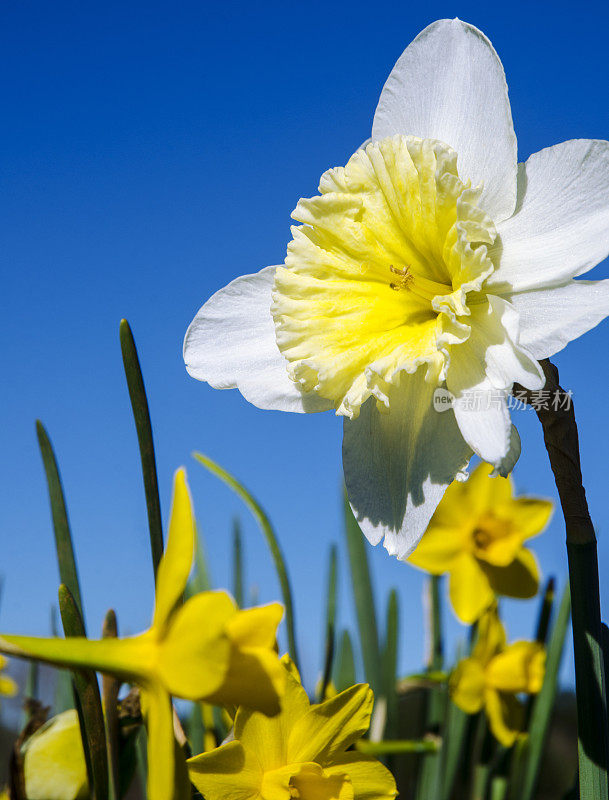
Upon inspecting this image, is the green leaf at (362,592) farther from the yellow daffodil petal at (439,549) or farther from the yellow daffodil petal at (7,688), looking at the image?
the yellow daffodil petal at (7,688)

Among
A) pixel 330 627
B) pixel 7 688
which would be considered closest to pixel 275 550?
pixel 330 627

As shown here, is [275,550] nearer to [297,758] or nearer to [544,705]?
[297,758]

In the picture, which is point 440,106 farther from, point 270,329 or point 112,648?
point 112,648

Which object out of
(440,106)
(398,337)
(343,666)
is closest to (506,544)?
(343,666)

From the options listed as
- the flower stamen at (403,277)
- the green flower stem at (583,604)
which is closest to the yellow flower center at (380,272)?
the flower stamen at (403,277)

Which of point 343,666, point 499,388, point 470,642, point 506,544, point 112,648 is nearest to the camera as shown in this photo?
point 112,648

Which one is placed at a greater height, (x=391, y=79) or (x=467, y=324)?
(x=391, y=79)
